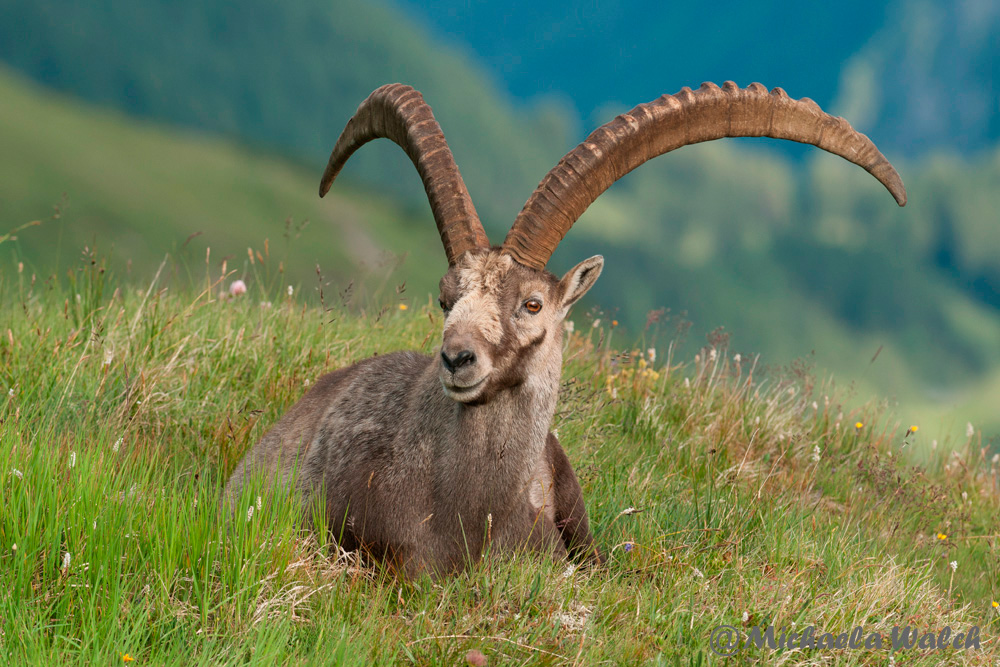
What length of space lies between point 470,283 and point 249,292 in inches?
200

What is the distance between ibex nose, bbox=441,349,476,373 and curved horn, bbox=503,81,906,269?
3.02 feet

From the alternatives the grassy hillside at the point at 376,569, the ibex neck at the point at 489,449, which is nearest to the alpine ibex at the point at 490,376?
the ibex neck at the point at 489,449

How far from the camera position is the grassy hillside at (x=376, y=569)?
14.3 ft

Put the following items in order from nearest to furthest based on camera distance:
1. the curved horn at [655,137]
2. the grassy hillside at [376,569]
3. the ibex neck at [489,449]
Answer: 1. the grassy hillside at [376,569]
2. the ibex neck at [489,449]
3. the curved horn at [655,137]

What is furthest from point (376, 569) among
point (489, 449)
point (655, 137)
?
point (655, 137)

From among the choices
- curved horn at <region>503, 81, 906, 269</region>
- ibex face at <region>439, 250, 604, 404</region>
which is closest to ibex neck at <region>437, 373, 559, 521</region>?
ibex face at <region>439, 250, 604, 404</region>

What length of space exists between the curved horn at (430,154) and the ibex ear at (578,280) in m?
0.58

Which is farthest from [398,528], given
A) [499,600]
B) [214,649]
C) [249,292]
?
[249,292]

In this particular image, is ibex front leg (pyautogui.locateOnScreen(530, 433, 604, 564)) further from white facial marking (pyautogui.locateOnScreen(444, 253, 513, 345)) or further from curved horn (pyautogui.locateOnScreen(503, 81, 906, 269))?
curved horn (pyautogui.locateOnScreen(503, 81, 906, 269))

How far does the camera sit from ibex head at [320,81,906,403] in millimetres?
5062

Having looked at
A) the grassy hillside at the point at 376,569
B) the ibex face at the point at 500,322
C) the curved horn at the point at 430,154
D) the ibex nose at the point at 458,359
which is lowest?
the grassy hillside at the point at 376,569

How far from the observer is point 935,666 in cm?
525

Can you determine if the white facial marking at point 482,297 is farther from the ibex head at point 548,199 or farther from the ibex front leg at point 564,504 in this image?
the ibex front leg at point 564,504

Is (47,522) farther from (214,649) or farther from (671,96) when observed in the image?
(671,96)
